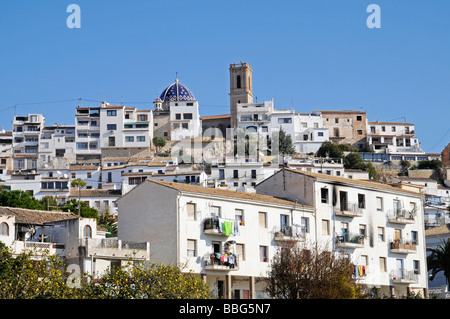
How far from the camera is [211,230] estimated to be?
43.2 m

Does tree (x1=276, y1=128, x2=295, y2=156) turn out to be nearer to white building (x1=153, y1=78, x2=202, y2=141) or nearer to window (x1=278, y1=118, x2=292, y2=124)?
window (x1=278, y1=118, x2=292, y2=124)

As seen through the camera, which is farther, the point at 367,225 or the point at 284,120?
the point at 284,120

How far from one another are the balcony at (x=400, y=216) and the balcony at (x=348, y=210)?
2.36 m

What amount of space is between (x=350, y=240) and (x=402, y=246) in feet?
13.0

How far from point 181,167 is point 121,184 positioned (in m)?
9.50

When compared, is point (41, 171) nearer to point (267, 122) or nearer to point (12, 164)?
point (12, 164)

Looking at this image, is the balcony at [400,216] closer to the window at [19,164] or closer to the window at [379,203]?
the window at [379,203]

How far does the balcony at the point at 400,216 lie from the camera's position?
2053 inches

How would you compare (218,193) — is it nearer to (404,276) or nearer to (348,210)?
(348,210)

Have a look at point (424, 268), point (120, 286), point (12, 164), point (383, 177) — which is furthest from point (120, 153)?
point (120, 286)

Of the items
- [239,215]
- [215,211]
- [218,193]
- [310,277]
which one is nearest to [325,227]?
[239,215]

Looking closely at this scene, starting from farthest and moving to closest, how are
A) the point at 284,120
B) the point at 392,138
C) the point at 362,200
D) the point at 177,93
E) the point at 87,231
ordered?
the point at 177,93 < the point at 392,138 < the point at 284,120 < the point at 362,200 < the point at 87,231

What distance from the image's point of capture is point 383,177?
374ft

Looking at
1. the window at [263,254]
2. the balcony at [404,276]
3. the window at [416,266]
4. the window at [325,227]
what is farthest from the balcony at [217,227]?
the window at [416,266]
